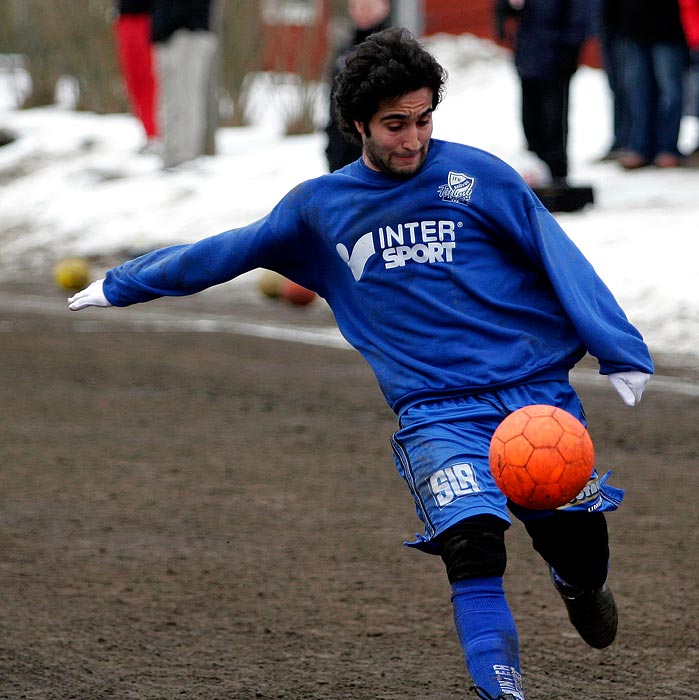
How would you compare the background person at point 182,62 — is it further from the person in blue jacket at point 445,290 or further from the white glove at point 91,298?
the person in blue jacket at point 445,290

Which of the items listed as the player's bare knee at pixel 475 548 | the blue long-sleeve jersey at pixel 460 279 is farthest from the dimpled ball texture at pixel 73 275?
the player's bare knee at pixel 475 548

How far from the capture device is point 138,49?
17.1 m

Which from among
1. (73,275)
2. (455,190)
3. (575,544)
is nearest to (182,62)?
(73,275)

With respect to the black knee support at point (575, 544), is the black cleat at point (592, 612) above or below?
below

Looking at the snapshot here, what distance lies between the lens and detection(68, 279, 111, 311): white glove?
4660mm

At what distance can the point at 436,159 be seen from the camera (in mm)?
4223

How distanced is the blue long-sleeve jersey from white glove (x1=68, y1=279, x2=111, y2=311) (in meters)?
0.71

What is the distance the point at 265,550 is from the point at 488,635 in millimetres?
2238

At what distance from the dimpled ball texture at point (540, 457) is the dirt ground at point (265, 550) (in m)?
0.72

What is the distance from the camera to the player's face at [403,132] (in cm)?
411

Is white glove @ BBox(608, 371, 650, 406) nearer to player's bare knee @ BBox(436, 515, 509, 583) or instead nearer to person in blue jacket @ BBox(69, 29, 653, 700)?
person in blue jacket @ BBox(69, 29, 653, 700)

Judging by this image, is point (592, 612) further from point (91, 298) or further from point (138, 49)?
point (138, 49)

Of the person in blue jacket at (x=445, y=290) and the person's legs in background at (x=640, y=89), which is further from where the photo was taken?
the person's legs in background at (x=640, y=89)

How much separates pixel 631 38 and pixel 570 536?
30.6 ft
